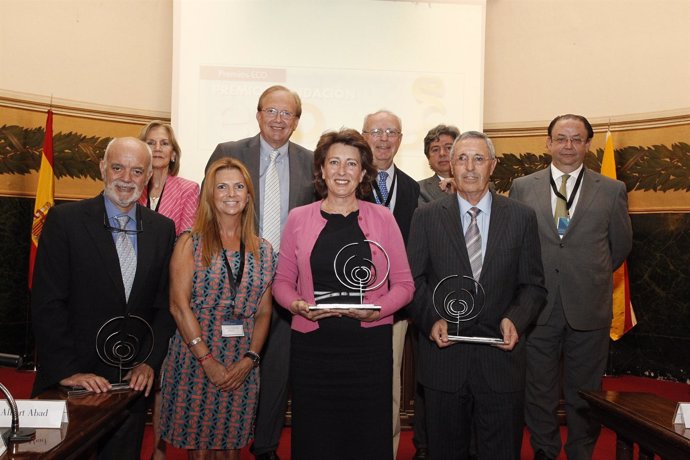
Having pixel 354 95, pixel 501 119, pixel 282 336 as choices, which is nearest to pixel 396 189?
pixel 282 336

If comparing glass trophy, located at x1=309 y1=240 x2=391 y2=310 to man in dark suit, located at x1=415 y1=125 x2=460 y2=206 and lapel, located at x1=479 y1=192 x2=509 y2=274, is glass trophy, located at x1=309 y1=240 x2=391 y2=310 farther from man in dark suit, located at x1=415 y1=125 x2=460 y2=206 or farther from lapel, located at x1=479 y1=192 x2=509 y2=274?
man in dark suit, located at x1=415 y1=125 x2=460 y2=206

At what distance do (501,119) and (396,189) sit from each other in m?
3.91

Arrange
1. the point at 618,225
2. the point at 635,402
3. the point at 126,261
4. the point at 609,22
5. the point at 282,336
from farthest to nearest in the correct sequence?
the point at 609,22 → the point at 618,225 → the point at 282,336 → the point at 126,261 → the point at 635,402

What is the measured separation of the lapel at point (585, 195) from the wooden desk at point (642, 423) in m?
1.40

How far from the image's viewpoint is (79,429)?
1873mm

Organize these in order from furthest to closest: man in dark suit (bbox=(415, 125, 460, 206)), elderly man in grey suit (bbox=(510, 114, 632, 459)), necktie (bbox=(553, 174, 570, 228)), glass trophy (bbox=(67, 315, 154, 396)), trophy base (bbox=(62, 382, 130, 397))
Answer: man in dark suit (bbox=(415, 125, 460, 206)), necktie (bbox=(553, 174, 570, 228)), elderly man in grey suit (bbox=(510, 114, 632, 459)), glass trophy (bbox=(67, 315, 154, 396)), trophy base (bbox=(62, 382, 130, 397))

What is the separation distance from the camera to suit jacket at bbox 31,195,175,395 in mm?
2527

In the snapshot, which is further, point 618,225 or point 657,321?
point 657,321

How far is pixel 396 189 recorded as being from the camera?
3732mm

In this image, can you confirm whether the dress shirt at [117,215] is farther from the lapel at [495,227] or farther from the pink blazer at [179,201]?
the lapel at [495,227]

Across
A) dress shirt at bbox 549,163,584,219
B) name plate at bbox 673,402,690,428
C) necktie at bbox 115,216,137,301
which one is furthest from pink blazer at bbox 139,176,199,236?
name plate at bbox 673,402,690,428

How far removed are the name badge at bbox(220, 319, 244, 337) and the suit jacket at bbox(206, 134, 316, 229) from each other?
814mm

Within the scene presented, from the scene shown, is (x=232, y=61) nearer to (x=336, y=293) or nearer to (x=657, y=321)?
(x=336, y=293)

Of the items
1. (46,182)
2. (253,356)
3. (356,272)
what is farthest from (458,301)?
(46,182)
